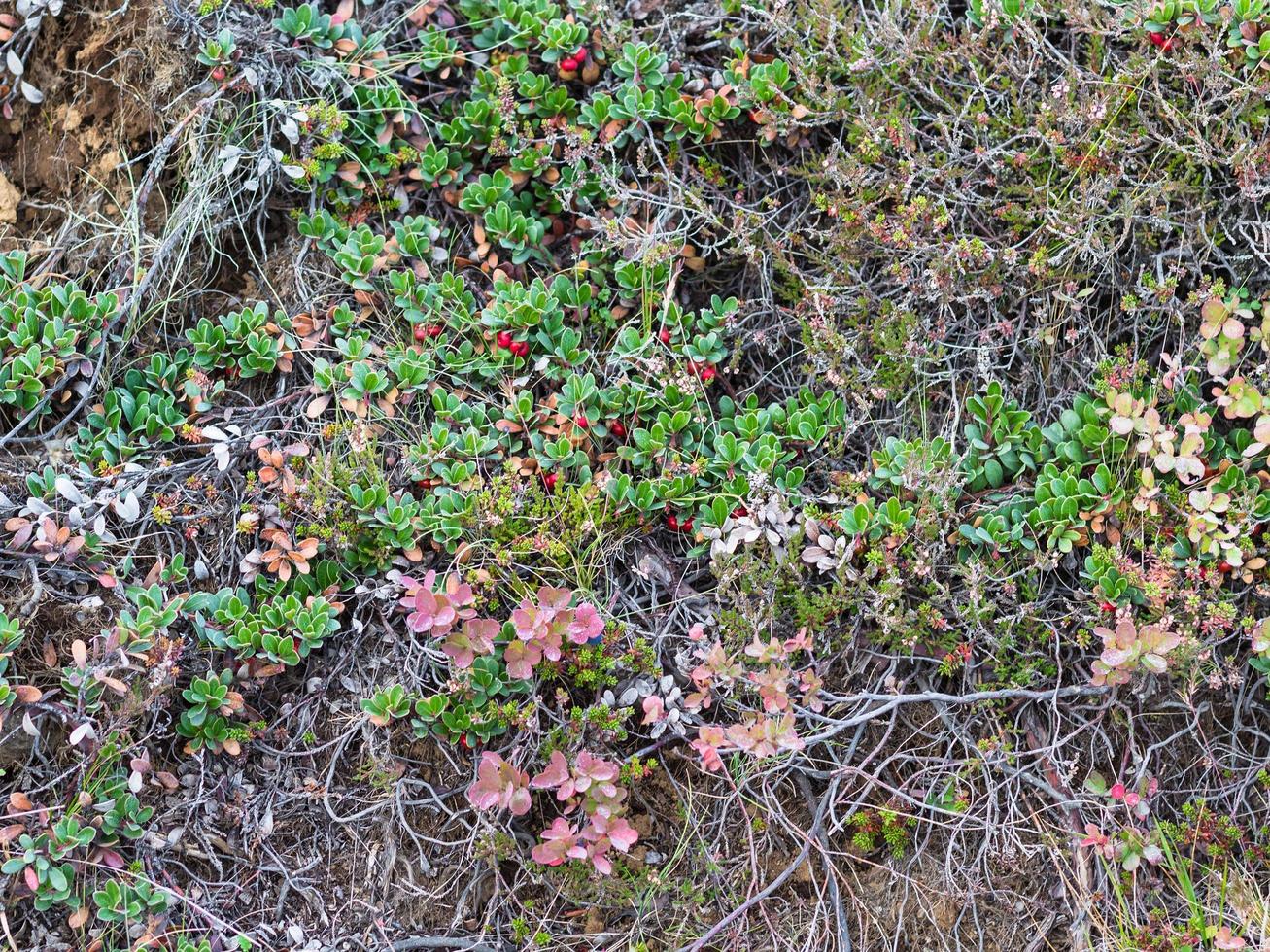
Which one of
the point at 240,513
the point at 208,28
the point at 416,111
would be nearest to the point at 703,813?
the point at 240,513

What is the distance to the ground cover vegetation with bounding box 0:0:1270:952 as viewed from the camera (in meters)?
2.84

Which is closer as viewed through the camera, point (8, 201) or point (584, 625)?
point (584, 625)

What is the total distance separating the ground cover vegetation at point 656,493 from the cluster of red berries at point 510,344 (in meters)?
0.01

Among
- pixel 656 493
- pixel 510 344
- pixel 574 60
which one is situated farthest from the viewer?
pixel 574 60

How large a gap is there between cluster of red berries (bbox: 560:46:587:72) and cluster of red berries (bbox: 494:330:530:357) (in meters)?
0.89

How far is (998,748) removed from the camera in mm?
2887

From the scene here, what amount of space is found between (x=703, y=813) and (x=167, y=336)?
6.93 ft

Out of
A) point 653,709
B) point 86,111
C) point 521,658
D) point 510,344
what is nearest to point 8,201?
point 86,111

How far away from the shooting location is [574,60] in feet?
11.3

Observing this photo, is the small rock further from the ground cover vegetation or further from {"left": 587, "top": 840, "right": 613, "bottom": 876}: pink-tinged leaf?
{"left": 587, "top": 840, "right": 613, "bottom": 876}: pink-tinged leaf

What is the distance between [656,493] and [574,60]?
143 centimetres

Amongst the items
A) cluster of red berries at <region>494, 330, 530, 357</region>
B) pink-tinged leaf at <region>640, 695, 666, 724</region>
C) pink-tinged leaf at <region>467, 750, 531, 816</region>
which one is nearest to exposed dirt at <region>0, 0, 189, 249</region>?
cluster of red berries at <region>494, 330, 530, 357</region>

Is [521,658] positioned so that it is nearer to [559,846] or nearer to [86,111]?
[559,846]

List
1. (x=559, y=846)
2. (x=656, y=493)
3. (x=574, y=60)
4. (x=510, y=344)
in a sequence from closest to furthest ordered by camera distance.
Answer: (x=559, y=846)
(x=656, y=493)
(x=510, y=344)
(x=574, y=60)
